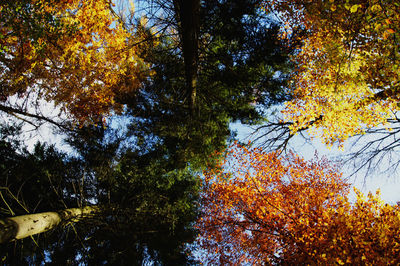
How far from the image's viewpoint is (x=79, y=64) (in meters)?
6.29

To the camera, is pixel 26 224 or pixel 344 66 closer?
pixel 26 224

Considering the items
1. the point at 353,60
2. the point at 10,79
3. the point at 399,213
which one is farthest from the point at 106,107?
the point at 399,213

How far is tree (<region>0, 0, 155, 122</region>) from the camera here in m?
5.35

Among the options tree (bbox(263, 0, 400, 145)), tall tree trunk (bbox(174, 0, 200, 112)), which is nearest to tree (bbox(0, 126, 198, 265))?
tall tree trunk (bbox(174, 0, 200, 112))

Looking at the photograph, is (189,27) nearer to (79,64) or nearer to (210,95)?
(210,95)

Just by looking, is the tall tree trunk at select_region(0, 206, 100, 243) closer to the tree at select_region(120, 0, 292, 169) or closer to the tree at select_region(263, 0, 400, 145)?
the tree at select_region(120, 0, 292, 169)

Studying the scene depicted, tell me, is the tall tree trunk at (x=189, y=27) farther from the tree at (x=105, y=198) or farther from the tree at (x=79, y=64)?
the tree at (x=105, y=198)

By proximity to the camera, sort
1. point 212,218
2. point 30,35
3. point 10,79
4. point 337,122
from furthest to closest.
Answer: point 212,218, point 337,122, point 10,79, point 30,35

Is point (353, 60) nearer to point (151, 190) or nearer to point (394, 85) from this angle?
point (394, 85)

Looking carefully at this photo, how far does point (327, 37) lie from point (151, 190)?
8.37 m

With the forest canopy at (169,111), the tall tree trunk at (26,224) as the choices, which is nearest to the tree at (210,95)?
the forest canopy at (169,111)

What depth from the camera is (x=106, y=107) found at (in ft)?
24.9

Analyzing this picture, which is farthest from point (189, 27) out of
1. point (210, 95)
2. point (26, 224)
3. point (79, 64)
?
point (79, 64)

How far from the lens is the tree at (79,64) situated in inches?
211
